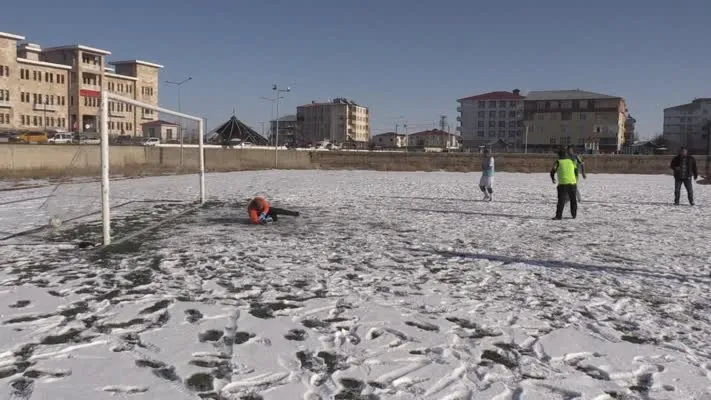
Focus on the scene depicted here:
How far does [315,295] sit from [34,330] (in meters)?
2.73

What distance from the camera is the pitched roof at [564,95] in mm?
106850

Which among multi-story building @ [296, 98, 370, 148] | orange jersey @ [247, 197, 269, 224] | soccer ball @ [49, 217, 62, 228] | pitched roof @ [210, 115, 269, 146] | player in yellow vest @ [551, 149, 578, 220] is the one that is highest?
multi-story building @ [296, 98, 370, 148]

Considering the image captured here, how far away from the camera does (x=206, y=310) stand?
600cm

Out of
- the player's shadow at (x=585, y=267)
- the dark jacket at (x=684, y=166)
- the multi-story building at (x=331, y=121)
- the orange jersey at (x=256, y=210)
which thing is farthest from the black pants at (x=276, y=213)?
the multi-story building at (x=331, y=121)

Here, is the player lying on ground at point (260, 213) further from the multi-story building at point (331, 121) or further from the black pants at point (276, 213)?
the multi-story building at point (331, 121)

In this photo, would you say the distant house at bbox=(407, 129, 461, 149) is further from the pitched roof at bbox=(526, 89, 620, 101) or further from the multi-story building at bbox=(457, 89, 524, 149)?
the pitched roof at bbox=(526, 89, 620, 101)

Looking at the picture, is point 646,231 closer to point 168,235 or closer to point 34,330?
point 168,235

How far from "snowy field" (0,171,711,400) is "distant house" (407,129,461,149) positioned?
132461 mm

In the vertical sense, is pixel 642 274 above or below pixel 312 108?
below

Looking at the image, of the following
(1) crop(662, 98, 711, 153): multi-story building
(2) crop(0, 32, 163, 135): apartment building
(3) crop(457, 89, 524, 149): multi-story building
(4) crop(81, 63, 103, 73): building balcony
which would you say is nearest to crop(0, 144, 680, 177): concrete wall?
(2) crop(0, 32, 163, 135): apartment building

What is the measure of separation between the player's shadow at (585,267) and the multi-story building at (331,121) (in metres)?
144

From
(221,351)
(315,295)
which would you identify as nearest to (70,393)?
(221,351)

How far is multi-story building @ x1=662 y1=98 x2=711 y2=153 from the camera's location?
12788 centimetres

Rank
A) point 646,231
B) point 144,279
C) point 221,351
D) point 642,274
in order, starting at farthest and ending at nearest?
point 646,231
point 642,274
point 144,279
point 221,351
